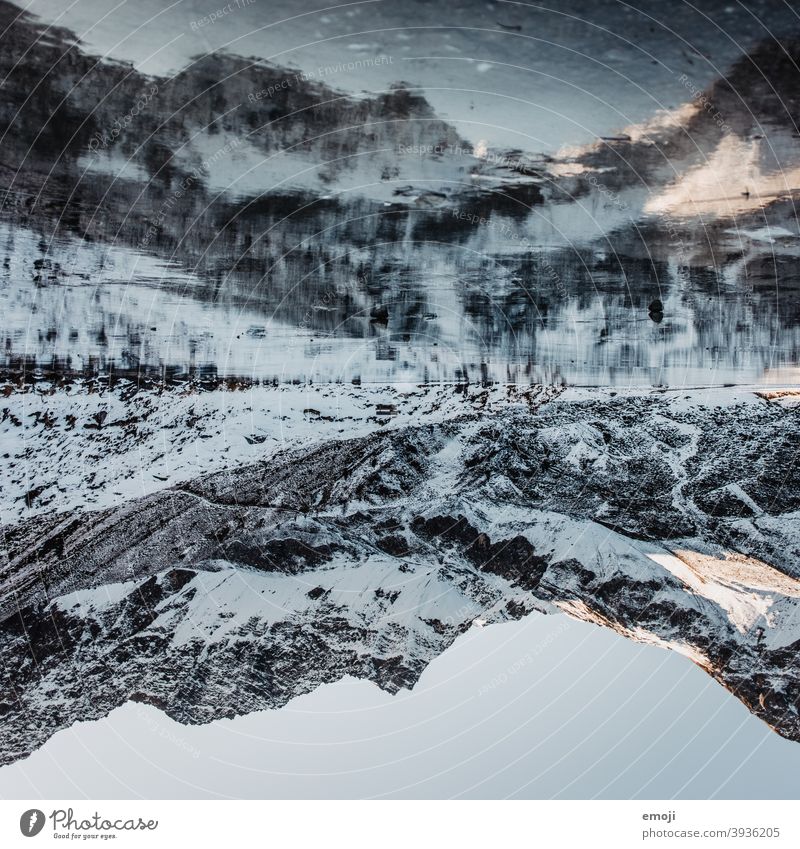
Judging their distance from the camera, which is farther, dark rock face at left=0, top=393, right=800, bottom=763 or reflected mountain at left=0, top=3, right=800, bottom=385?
dark rock face at left=0, top=393, right=800, bottom=763

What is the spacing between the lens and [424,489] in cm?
433
